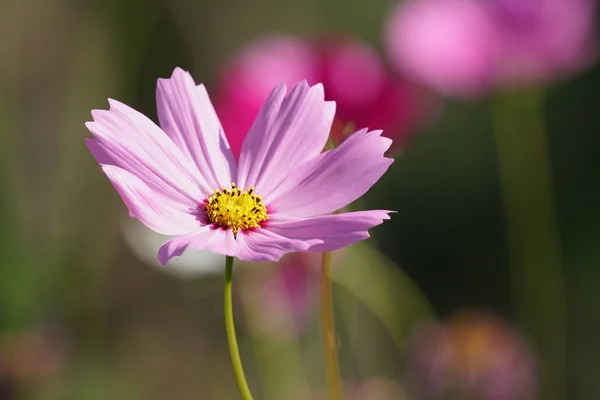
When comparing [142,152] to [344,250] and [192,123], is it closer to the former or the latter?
[192,123]

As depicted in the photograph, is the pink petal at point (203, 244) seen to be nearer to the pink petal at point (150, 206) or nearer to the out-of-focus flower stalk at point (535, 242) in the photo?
the pink petal at point (150, 206)

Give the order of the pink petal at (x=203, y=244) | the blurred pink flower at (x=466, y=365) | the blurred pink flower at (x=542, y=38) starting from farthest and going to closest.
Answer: the blurred pink flower at (x=542, y=38), the blurred pink flower at (x=466, y=365), the pink petal at (x=203, y=244)

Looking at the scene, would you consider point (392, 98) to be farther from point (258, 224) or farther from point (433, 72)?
point (258, 224)

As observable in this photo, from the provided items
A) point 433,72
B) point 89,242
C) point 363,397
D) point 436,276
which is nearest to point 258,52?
point 433,72

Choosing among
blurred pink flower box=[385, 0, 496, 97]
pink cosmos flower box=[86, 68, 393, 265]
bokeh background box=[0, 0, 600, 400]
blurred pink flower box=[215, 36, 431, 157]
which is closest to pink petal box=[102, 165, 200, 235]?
pink cosmos flower box=[86, 68, 393, 265]

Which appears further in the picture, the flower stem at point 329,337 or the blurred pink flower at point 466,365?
the blurred pink flower at point 466,365

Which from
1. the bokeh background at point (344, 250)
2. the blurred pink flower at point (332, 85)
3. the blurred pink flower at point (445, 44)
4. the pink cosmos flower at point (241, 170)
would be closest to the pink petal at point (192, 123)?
the pink cosmos flower at point (241, 170)

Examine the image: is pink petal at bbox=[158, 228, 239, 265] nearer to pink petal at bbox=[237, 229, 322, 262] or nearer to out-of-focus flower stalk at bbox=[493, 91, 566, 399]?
pink petal at bbox=[237, 229, 322, 262]
